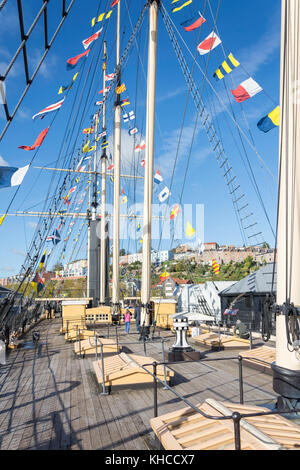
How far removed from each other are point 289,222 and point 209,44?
8.46 m

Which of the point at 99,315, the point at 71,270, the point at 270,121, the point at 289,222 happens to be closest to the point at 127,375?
the point at 289,222

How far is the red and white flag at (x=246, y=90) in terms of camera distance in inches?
399

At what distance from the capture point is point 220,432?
427 centimetres

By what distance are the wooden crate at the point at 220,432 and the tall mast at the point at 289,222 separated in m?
0.74

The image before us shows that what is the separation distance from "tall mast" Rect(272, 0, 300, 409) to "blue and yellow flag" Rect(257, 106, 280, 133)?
10.4ft

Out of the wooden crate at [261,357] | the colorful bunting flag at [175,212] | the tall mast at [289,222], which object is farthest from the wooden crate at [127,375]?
the colorful bunting flag at [175,212]

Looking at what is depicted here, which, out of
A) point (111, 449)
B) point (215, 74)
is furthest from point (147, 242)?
point (111, 449)

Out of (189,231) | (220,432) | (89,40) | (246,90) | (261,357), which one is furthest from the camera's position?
(189,231)

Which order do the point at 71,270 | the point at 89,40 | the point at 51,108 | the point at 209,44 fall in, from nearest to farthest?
the point at 51,108, the point at 89,40, the point at 209,44, the point at 71,270

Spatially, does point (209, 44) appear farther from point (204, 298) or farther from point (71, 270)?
point (71, 270)

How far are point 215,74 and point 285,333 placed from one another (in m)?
9.07

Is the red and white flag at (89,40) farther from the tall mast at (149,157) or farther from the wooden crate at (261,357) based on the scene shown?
the wooden crate at (261,357)

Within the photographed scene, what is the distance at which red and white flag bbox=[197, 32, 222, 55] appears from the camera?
36.7ft

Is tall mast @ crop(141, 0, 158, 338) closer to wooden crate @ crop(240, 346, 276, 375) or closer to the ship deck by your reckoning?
the ship deck
